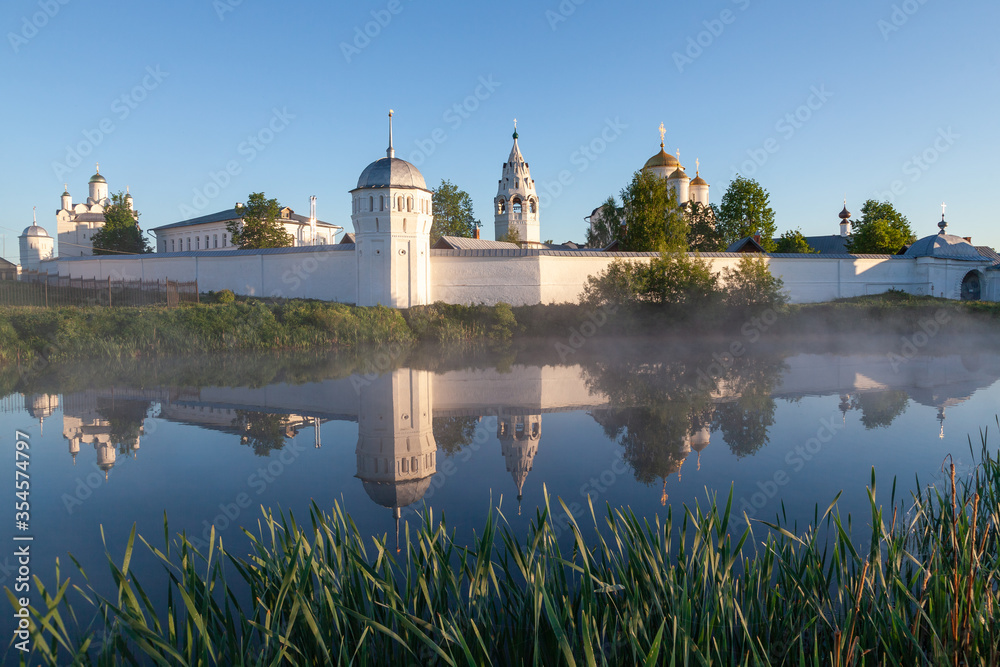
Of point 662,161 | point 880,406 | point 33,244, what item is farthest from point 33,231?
point 880,406

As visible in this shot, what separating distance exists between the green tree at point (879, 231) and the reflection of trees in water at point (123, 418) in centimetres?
3495

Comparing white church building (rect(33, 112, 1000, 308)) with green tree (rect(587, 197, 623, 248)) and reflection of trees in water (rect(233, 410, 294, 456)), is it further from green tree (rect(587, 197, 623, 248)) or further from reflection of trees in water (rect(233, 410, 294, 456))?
reflection of trees in water (rect(233, 410, 294, 456))

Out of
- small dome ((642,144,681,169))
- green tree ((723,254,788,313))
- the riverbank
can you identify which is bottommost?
the riverbank

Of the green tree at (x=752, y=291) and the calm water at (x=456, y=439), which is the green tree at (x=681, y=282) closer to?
the green tree at (x=752, y=291)

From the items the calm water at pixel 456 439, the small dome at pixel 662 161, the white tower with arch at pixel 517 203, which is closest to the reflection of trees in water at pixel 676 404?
the calm water at pixel 456 439

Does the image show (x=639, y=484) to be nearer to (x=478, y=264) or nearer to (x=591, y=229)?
(x=478, y=264)

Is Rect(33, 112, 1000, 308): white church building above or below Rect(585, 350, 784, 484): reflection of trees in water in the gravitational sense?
above

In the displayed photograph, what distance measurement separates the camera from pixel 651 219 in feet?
87.9

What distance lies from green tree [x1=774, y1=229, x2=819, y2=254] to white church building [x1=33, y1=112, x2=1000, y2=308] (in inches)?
352

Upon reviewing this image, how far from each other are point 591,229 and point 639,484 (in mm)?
33770

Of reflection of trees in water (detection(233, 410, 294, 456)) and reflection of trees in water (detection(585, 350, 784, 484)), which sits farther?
reflection of trees in water (detection(233, 410, 294, 456))

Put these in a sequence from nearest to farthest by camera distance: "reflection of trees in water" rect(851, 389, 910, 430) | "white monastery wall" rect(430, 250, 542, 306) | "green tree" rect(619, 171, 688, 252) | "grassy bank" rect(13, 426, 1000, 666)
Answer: "grassy bank" rect(13, 426, 1000, 666), "reflection of trees in water" rect(851, 389, 910, 430), "white monastery wall" rect(430, 250, 542, 306), "green tree" rect(619, 171, 688, 252)

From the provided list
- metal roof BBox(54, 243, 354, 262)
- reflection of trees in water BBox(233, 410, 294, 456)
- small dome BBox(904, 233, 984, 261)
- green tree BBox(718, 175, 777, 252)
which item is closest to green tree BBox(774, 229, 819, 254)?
green tree BBox(718, 175, 777, 252)

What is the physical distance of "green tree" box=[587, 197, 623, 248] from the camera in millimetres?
30625
